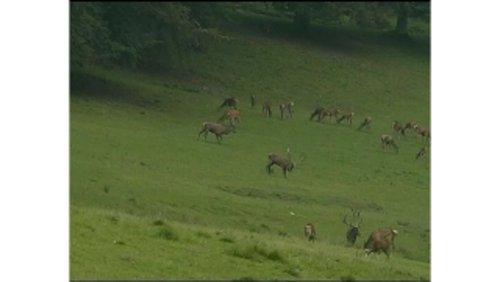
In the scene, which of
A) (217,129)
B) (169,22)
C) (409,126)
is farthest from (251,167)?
(169,22)

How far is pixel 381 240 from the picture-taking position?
26.0 feet

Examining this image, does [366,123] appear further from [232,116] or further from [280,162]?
[280,162]

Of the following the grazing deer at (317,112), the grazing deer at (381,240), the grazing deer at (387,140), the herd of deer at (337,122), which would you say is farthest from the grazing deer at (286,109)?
the grazing deer at (381,240)

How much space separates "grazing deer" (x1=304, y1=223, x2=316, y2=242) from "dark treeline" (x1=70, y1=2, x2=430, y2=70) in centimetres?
189

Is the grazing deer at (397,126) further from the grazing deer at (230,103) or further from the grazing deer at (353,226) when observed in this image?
the grazing deer at (353,226)

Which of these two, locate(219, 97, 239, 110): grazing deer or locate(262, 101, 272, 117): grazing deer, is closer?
locate(262, 101, 272, 117): grazing deer

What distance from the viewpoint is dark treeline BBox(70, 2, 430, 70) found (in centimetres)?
814

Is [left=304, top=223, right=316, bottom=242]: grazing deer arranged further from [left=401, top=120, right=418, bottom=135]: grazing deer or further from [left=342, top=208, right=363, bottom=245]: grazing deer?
[left=401, top=120, right=418, bottom=135]: grazing deer

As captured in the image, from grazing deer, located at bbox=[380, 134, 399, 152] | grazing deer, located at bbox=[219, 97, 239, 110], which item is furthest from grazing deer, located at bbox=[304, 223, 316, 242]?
grazing deer, located at bbox=[380, 134, 399, 152]

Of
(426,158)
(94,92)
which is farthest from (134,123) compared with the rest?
(426,158)

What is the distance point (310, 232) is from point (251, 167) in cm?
180

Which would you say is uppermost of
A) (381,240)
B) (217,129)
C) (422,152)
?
(217,129)

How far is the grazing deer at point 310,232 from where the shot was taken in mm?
7809
